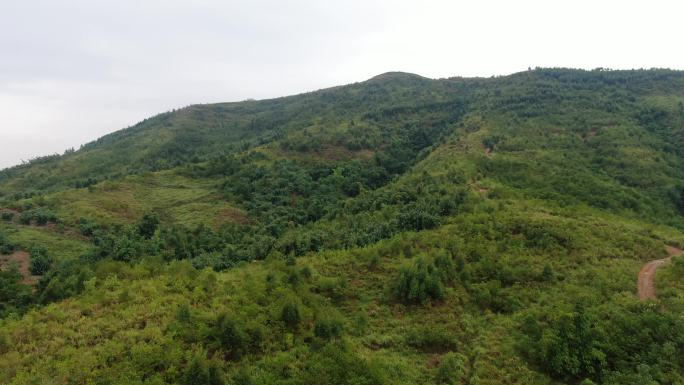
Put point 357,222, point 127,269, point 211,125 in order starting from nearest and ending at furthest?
1. point 127,269
2. point 357,222
3. point 211,125

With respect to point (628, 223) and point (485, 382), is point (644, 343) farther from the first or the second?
point (628, 223)

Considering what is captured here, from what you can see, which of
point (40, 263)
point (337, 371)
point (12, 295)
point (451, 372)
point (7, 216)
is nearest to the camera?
point (337, 371)

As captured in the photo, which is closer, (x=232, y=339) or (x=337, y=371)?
(x=337, y=371)

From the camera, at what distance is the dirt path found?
82.4 ft

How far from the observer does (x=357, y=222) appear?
143 ft

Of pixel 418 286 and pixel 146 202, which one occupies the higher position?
pixel 146 202

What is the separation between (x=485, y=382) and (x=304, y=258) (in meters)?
17.9

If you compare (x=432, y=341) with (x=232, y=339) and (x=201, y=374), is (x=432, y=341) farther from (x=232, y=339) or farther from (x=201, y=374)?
(x=201, y=374)

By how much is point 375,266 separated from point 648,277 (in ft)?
62.3

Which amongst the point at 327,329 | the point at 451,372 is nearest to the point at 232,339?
the point at 327,329

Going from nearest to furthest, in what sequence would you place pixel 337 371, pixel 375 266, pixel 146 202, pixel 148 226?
pixel 337 371
pixel 375 266
pixel 148 226
pixel 146 202

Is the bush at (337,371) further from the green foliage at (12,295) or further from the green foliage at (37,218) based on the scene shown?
the green foliage at (37,218)

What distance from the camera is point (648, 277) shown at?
2738 centimetres

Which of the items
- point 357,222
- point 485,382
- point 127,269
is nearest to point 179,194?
point 357,222
